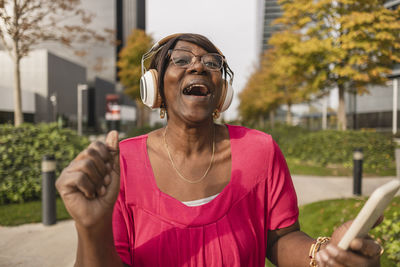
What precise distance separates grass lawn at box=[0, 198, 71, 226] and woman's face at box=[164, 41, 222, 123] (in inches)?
161

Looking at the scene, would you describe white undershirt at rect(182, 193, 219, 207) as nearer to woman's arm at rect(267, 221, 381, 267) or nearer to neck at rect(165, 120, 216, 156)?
neck at rect(165, 120, 216, 156)

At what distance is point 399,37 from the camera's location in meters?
11.6

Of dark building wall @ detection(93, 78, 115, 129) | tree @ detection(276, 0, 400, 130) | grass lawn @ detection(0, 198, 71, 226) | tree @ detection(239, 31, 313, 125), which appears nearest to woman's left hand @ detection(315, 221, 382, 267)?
grass lawn @ detection(0, 198, 71, 226)

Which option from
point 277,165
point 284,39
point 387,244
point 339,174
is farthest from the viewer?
point 284,39

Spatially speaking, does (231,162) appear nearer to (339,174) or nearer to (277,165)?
(277,165)

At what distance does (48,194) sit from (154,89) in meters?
3.62

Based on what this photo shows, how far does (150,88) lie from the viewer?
1.73 m

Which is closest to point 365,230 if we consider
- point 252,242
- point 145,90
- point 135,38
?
point 252,242

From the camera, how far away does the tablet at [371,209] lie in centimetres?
83

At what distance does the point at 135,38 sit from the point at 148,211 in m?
26.7

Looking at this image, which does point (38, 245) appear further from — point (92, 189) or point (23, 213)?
point (92, 189)

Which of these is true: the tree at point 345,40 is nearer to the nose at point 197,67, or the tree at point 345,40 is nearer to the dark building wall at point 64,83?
the nose at point 197,67

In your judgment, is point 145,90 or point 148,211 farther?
point 145,90

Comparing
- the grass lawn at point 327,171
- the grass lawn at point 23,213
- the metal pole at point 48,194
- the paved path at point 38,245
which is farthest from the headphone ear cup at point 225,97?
the grass lawn at point 327,171
